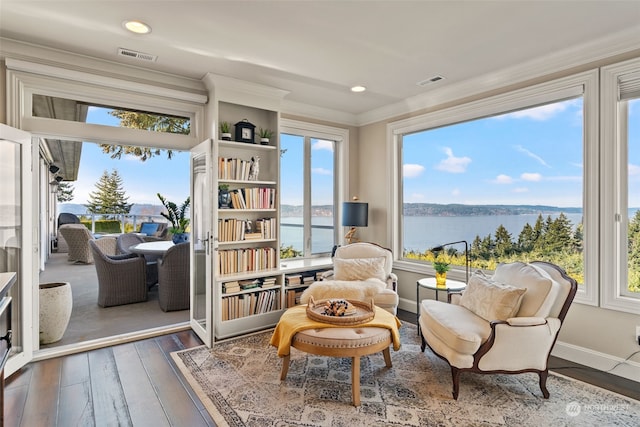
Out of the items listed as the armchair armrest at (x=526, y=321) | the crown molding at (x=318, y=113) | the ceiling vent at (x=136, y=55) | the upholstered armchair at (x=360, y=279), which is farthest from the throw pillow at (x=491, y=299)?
the ceiling vent at (x=136, y=55)

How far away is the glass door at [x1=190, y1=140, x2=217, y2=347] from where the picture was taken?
11.0 ft

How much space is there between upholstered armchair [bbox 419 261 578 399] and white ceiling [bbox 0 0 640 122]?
1.88 metres

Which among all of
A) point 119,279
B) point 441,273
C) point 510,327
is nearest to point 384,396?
point 510,327

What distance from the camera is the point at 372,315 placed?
263 centimetres

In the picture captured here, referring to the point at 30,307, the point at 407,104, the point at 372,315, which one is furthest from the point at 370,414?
the point at 407,104

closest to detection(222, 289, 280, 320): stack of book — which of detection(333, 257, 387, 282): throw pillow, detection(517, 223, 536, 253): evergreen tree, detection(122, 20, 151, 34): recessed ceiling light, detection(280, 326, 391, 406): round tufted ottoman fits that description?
detection(333, 257, 387, 282): throw pillow

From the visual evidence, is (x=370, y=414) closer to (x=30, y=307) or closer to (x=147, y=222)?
(x=30, y=307)

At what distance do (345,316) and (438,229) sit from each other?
89.7 inches

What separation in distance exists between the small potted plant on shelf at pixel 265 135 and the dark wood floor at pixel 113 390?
7.76 feet

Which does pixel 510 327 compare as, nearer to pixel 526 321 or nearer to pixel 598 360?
pixel 526 321

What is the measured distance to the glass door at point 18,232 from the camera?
106 inches

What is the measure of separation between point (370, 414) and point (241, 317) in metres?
1.87

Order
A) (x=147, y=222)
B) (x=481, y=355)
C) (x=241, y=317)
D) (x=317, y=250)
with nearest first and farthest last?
(x=481, y=355) → (x=241, y=317) → (x=317, y=250) → (x=147, y=222)

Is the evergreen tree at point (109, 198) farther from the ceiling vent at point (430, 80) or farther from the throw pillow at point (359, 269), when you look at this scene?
the ceiling vent at point (430, 80)
